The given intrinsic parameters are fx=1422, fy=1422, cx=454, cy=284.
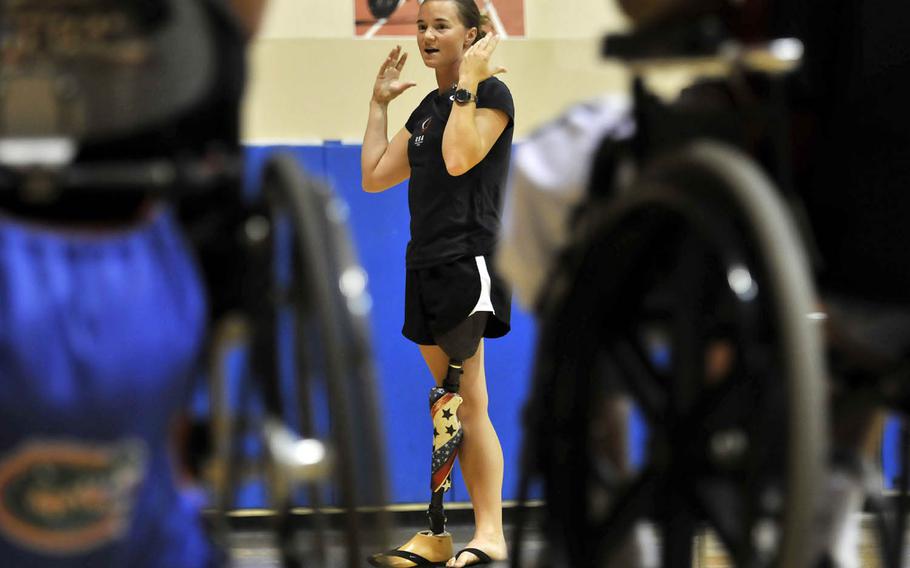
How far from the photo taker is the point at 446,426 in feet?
11.0

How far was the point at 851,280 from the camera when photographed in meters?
1.72

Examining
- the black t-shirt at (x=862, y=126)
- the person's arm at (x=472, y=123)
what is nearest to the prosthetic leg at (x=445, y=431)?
the person's arm at (x=472, y=123)

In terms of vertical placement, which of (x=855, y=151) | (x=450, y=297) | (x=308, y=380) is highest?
(x=855, y=151)

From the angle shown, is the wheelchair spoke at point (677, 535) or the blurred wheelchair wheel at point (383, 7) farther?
the blurred wheelchair wheel at point (383, 7)

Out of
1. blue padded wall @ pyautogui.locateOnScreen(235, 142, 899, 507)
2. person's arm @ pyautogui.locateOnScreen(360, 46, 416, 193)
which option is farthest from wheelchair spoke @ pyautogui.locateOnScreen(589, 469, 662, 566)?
blue padded wall @ pyautogui.locateOnScreen(235, 142, 899, 507)

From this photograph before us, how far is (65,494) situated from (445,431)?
6.31 feet

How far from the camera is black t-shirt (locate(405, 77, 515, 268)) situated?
131 inches

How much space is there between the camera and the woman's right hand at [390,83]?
11.7 ft

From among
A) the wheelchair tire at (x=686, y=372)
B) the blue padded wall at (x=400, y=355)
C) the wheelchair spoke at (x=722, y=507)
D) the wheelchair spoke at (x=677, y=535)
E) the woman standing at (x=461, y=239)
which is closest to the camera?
the wheelchair tire at (x=686, y=372)

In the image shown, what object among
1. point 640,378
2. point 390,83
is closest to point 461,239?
point 390,83

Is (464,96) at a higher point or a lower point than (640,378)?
higher

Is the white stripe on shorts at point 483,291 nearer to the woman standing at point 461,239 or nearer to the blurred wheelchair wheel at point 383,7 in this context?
the woman standing at point 461,239

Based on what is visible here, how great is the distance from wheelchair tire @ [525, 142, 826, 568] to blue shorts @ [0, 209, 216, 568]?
559mm

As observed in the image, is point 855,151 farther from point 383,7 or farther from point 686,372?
point 383,7
